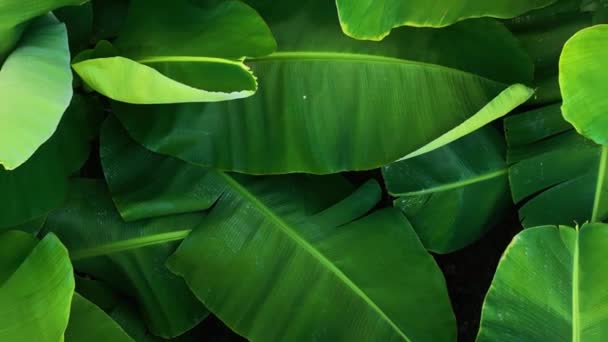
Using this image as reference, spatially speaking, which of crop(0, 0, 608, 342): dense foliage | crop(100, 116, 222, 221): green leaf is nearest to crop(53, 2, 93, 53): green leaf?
crop(0, 0, 608, 342): dense foliage

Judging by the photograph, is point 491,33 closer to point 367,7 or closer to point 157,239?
point 367,7

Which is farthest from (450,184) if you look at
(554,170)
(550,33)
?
(550,33)

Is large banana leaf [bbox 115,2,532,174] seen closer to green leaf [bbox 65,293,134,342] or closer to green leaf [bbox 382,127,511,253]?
green leaf [bbox 382,127,511,253]

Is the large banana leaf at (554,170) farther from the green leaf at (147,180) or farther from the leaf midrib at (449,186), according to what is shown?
the green leaf at (147,180)

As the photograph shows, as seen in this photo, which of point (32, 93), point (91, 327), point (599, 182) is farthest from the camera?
point (599, 182)

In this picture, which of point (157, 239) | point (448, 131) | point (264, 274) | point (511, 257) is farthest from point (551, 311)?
point (157, 239)

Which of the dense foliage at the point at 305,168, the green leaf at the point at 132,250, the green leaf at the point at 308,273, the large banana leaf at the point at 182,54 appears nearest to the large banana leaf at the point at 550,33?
the dense foliage at the point at 305,168

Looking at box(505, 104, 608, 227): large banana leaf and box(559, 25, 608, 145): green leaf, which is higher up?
box(559, 25, 608, 145): green leaf

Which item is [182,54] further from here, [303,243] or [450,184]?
[450,184]

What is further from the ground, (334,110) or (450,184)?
(334,110)
